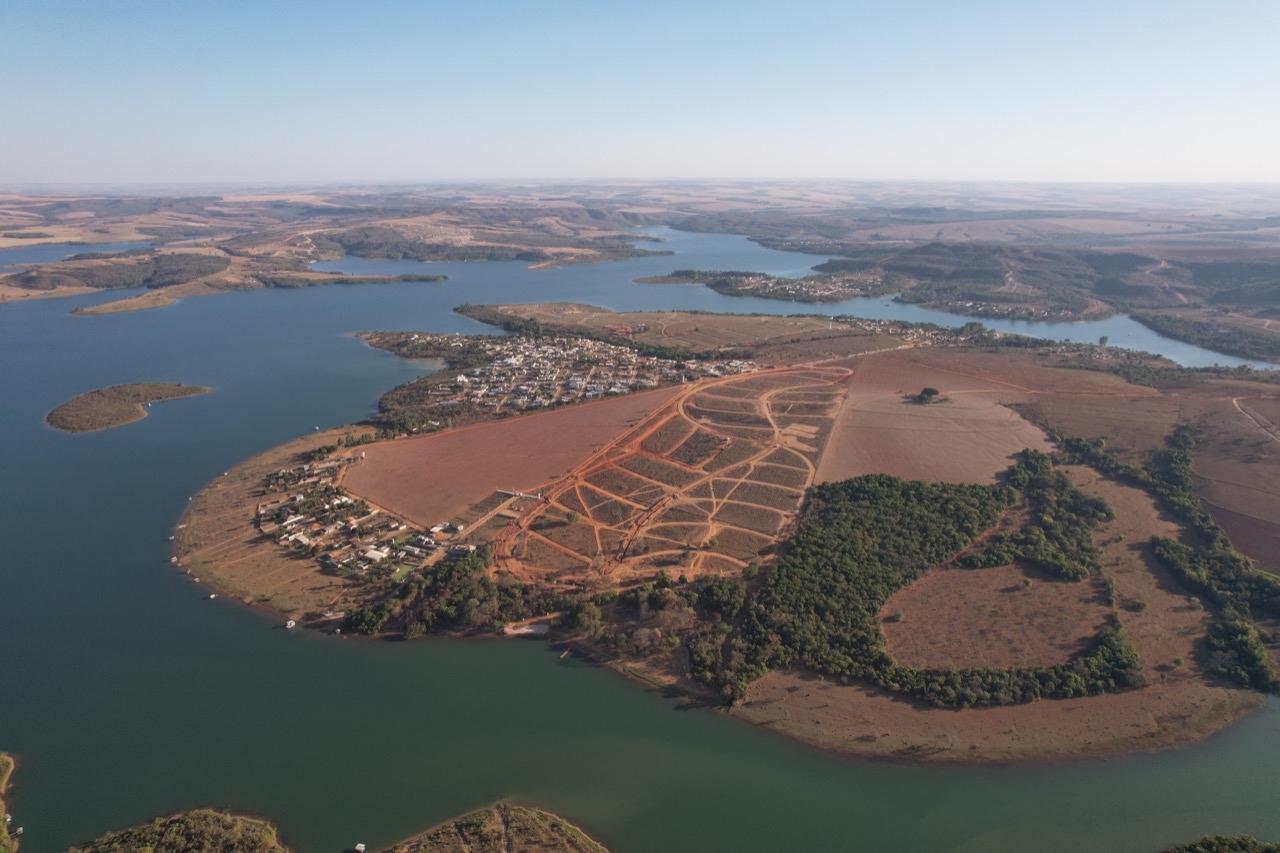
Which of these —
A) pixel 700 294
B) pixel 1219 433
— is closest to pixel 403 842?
pixel 1219 433

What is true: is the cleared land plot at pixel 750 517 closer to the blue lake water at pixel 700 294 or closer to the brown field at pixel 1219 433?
the brown field at pixel 1219 433

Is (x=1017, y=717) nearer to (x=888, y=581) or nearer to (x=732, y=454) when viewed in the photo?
(x=888, y=581)

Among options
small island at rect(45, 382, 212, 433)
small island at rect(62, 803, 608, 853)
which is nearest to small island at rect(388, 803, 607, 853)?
small island at rect(62, 803, 608, 853)

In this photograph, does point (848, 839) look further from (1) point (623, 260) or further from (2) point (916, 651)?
(1) point (623, 260)

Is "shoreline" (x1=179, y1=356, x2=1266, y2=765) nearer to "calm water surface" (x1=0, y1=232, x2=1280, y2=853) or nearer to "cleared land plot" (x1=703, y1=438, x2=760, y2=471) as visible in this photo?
"calm water surface" (x1=0, y1=232, x2=1280, y2=853)

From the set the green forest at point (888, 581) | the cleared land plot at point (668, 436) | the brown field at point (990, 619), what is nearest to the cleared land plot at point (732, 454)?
the cleared land plot at point (668, 436)
